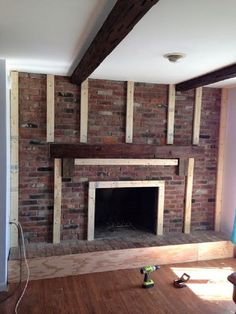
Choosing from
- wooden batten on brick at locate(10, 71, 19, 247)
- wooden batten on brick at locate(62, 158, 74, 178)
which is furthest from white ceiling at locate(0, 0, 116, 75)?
wooden batten on brick at locate(62, 158, 74, 178)

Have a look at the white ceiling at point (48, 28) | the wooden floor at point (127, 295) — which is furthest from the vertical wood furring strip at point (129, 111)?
the wooden floor at point (127, 295)

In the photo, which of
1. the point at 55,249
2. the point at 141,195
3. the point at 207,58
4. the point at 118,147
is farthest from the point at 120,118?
the point at 55,249

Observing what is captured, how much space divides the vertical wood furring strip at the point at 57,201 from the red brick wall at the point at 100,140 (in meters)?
0.07

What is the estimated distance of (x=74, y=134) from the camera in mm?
3764

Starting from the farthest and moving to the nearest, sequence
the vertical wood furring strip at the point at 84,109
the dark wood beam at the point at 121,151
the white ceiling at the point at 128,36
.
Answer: the vertical wood furring strip at the point at 84,109 < the dark wood beam at the point at 121,151 < the white ceiling at the point at 128,36

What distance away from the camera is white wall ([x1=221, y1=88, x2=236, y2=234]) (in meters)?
4.10

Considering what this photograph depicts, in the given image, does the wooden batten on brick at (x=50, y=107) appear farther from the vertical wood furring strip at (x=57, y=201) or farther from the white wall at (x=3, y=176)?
the white wall at (x=3, y=176)

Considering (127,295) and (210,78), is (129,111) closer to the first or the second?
(210,78)

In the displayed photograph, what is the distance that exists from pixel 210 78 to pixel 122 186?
68.8 inches

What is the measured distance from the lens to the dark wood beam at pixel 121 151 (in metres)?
3.57

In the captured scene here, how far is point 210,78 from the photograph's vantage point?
126 inches

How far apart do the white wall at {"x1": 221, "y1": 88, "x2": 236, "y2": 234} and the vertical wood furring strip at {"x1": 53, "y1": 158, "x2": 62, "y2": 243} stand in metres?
2.38

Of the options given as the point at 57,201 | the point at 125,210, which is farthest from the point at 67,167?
the point at 125,210

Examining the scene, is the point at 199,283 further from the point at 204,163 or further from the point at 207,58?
the point at 207,58
